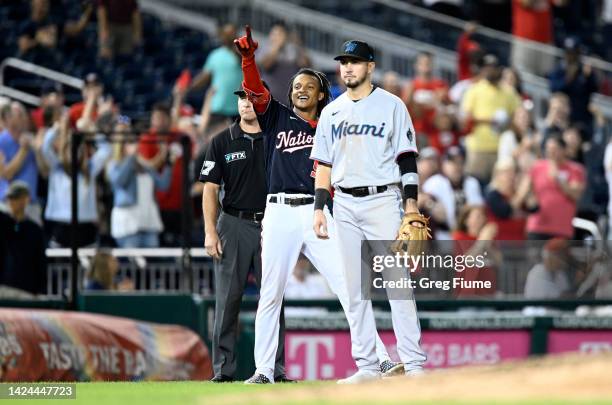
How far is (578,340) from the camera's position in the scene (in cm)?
1609

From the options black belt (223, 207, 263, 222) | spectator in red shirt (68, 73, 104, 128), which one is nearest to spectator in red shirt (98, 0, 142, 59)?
spectator in red shirt (68, 73, 104, 128)

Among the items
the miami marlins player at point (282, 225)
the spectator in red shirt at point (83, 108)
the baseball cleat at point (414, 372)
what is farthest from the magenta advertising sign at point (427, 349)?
the baseball cleat at point (414, 372)

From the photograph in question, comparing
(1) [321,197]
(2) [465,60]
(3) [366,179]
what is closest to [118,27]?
(2) [465,60]

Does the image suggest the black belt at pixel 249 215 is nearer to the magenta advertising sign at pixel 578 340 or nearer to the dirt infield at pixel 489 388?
the dirt infield at pixel 489 388

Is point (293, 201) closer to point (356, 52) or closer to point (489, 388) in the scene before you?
point (356, 52)

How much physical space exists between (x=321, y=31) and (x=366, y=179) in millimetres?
13840

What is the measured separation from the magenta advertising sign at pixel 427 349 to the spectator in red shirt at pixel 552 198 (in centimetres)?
183

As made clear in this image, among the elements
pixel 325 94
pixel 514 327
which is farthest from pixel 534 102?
pixel 325 94

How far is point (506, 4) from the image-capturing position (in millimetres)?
25031

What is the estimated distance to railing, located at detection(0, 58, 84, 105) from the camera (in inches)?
804

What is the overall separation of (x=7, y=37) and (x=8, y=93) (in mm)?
1592

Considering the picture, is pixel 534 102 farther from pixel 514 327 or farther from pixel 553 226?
pixel 514 327

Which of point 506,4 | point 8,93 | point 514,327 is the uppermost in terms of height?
point 506,4

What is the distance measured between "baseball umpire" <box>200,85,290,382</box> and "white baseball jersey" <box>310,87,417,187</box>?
1.44 meters
